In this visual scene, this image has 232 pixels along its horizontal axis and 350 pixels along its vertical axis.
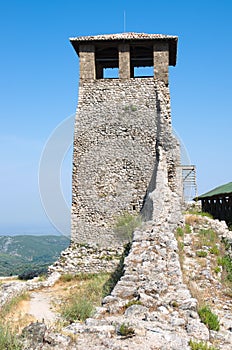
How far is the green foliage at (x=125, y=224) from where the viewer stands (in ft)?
45.1

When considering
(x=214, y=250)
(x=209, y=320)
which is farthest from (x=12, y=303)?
(x=209, y=320)

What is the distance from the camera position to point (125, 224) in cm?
1423

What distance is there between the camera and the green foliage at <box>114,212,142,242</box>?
541 inches

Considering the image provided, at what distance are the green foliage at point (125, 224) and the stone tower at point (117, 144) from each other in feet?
0.52

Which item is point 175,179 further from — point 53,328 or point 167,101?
point 53,328

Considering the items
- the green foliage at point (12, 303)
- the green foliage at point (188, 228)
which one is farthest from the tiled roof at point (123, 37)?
the green foliage at point (12, 303)

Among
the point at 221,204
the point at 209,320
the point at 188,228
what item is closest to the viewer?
the point at 209,320

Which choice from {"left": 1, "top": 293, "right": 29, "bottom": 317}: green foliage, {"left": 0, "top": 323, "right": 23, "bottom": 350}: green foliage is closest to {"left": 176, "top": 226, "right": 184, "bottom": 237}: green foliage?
{"left": 1, "top": 293, "right": 29, "bottom": 317}: green foliage

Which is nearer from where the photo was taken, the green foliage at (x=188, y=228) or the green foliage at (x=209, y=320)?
the green foliage at (x=209, y=320)

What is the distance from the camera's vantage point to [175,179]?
1496 centimetres

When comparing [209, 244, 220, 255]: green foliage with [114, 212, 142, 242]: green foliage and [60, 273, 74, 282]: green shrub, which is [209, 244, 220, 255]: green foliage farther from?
[60, 273, 74, 282]: green shrub

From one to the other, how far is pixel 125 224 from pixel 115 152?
2.72 meters

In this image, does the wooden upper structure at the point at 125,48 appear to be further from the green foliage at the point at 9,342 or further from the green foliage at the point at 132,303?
the green foliage at the point at 9,342

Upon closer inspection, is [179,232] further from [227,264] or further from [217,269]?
[217,269]
